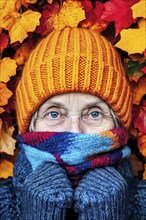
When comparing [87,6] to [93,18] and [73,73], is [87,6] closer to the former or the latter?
[93,18]

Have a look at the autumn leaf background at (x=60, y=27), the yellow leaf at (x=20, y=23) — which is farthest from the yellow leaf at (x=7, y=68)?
the yellow leaf at (x=20, y=23)

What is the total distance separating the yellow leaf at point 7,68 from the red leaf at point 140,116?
60 centimetres

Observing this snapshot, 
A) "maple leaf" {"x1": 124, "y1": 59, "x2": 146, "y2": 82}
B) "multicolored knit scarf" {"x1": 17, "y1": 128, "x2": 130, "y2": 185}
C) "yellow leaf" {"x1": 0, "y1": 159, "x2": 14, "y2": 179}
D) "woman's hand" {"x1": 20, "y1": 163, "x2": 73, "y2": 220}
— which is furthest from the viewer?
"yellow leaf" {"x1": 0, "y1": 159, "x2": 14, "y2": 179}

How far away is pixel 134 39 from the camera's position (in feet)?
6.68

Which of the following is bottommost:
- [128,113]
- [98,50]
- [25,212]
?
[25,212]

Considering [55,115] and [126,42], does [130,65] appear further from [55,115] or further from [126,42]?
[55,115]

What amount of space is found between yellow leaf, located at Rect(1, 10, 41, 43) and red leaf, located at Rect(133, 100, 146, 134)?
0.61 meters

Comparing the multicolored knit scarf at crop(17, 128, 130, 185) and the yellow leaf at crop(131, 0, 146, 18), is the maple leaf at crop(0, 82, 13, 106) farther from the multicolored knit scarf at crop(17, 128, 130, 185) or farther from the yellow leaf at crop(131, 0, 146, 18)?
the yellow leaf at crop(131, 0, 146, 18)

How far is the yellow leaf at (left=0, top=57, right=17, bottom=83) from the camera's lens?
2.26m

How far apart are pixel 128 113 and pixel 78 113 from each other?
0.24 m

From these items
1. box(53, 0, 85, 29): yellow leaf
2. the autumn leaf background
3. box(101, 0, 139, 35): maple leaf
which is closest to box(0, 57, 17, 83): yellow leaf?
the autumn leaf background

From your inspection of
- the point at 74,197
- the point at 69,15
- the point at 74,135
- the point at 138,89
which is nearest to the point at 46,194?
the point at 74,197

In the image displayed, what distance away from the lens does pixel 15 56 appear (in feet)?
7.68

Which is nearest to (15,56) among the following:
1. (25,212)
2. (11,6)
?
(11,6)
